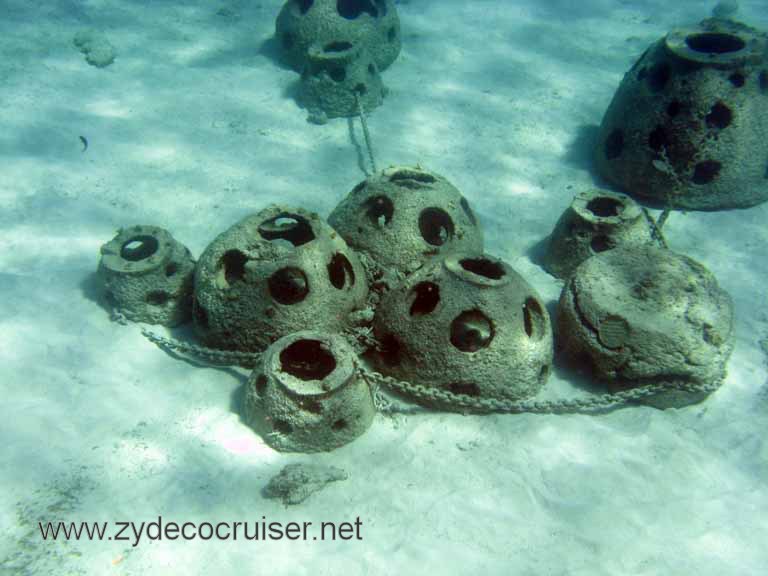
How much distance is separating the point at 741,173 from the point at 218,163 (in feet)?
21.9

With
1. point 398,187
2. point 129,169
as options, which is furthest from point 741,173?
point 129,169

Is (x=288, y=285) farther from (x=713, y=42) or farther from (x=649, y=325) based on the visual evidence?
(x=713, y=42)

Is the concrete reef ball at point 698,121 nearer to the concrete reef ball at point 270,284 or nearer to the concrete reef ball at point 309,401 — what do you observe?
the concrete reef ball at point 270,284

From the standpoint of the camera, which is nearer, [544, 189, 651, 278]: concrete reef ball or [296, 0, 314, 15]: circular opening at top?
[544, 189, 651, 278]: concrete reef ball

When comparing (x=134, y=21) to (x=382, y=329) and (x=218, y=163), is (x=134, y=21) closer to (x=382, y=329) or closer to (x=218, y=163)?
(x=218, y=163)

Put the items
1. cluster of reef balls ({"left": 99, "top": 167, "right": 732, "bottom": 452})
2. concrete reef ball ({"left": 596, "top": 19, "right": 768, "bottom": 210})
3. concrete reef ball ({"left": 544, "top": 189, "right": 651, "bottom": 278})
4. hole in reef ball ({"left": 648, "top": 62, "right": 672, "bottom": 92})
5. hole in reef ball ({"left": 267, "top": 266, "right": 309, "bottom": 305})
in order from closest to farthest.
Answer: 1. cluster of reef balls ({"left": 99, "top": 167, "right": 732, "bottom": 452})
2. hole in reef ball ({"left": 267, "top": 266, "right": 309, "bottom": 305})
3. concrete reef ball ({"left": 544, "top": 189, "right": 651, "bottom": 278})
4. concrete reef ball ({"left": 596, "top": 19, "right": 768, "bottom": 210})
5. hole in reef ball ({"left": 648, "top": 62, "right": 672, "bottom": 92})

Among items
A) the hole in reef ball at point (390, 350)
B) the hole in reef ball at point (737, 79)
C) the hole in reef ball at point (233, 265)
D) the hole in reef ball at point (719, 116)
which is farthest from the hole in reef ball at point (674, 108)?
the hole in reef ball at point (233, 265)

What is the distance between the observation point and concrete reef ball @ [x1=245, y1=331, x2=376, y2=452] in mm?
3518

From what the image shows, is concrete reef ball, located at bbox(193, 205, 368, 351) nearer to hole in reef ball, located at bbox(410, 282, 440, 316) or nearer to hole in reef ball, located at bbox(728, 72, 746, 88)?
hole in reef ball, located at bbox(410, 282, 440, 316)

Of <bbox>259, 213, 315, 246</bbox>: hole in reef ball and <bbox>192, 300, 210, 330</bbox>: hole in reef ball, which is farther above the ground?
<bbox>259, 213, 315, 246</bbox>: hole in reef ball

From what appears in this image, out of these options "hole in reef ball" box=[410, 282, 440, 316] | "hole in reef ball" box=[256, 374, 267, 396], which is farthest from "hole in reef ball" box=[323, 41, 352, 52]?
"hole in reef ball" box=[256, 374, 267, 396]

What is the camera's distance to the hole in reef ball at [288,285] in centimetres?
404

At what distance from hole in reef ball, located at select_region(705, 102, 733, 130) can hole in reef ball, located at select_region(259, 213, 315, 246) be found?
198 inches

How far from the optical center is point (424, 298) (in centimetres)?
412
